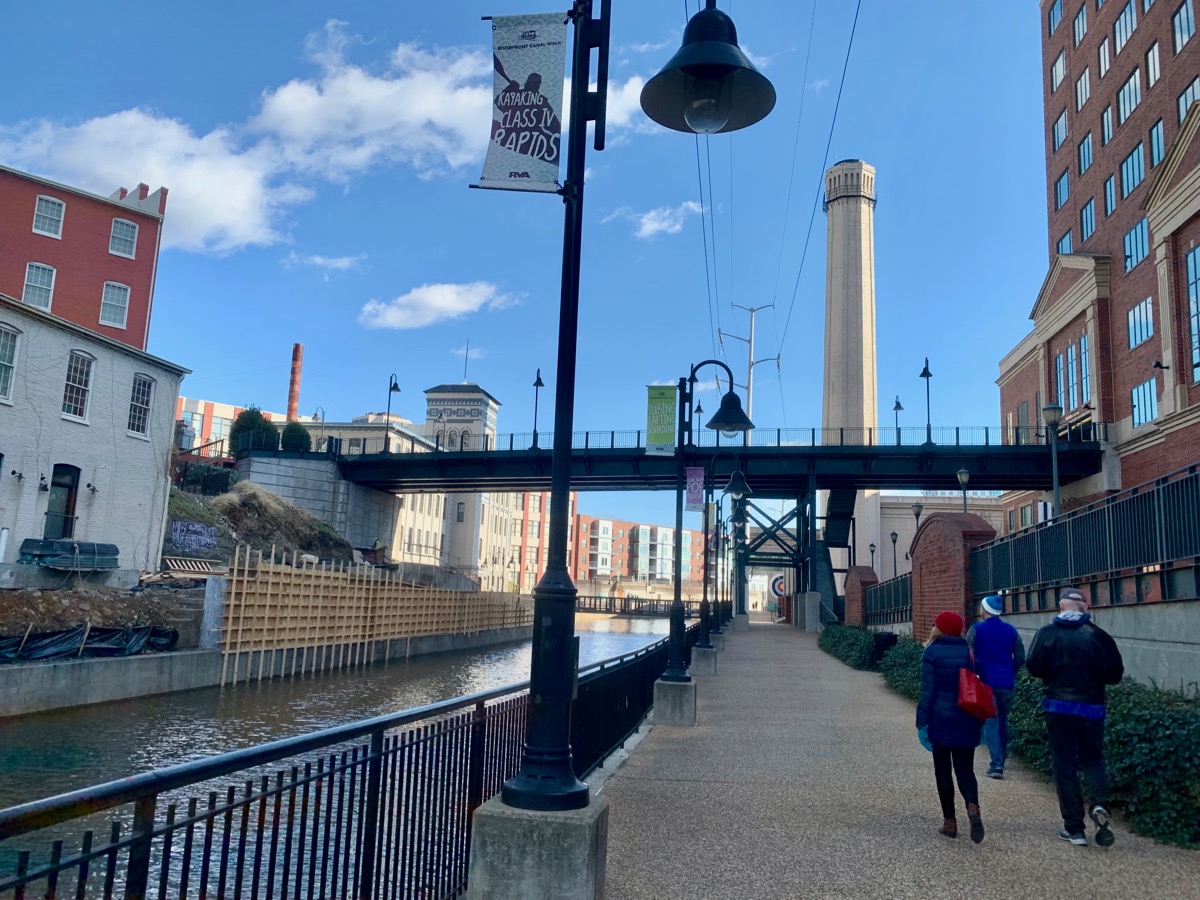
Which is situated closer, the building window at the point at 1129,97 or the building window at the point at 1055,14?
the building window at the point at 1129,97

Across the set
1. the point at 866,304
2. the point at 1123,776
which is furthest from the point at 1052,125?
the point at 1123,776

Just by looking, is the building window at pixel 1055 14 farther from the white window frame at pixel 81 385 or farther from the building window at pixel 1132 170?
the white window frame at pixel 81 385

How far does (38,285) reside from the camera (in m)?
40.7

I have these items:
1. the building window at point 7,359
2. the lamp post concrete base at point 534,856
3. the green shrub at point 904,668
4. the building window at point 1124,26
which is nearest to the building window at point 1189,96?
the building window at point 1124,26

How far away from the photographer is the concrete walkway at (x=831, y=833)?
591 cm

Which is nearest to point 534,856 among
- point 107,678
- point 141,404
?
point 107,678

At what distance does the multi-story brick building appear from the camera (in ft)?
113

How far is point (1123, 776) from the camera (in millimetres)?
7156

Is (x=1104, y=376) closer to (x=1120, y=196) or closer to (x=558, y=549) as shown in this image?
(x=1120, y=196)

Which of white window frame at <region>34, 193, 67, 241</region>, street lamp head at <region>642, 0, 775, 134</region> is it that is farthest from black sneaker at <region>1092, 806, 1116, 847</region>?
white window frame at <region>34, 193, 67, 241</region>

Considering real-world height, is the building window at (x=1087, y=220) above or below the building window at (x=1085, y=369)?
above

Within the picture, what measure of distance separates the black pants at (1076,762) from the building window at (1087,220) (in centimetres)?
4531

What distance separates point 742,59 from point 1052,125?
5509 centimetres

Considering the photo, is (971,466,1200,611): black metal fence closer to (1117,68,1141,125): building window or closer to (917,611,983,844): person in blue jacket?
(917,611,983,844): person in blue jacket
